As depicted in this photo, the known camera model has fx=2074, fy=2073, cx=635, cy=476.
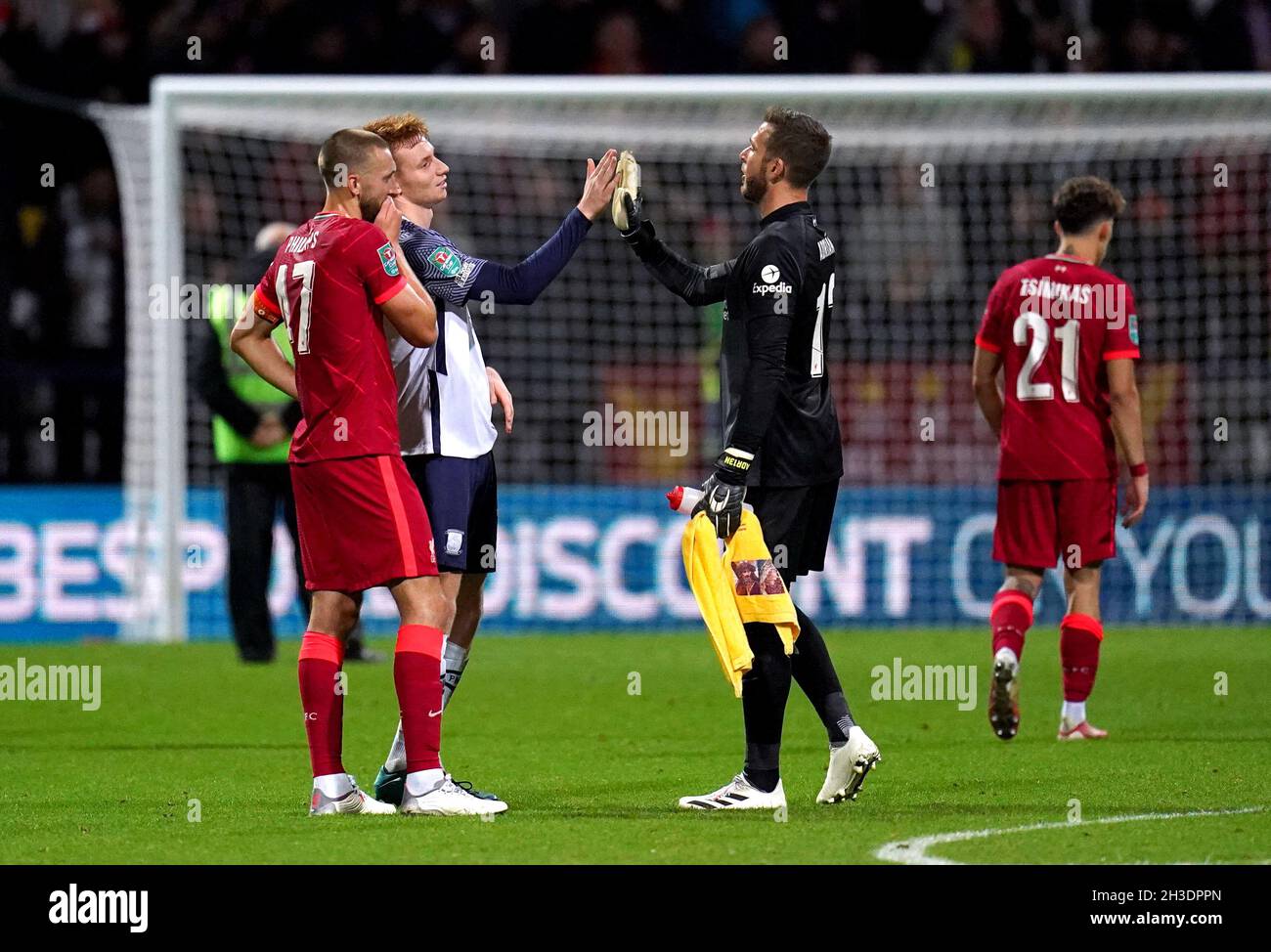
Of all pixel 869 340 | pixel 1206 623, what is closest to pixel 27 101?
pixel 869 340

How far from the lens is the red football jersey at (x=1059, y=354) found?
7.87 metres

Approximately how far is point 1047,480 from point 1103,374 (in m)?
0.48

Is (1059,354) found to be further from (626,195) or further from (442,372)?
(442,372)

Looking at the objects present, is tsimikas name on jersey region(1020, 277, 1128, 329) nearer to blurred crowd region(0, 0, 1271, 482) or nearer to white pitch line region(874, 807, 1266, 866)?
white pitch line region(874, 807, 1266, 866)

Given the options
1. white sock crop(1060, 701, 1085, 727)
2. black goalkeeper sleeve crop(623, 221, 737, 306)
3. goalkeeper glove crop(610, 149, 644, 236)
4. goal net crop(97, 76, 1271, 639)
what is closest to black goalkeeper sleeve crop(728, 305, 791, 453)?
black goalkeeper sleeve crop(623, 221, 737, 306)

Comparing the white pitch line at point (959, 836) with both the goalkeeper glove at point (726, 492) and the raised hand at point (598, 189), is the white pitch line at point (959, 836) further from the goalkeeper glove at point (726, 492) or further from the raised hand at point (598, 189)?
the raised hand at point (598, 189)

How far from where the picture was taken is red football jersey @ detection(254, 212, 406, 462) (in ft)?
19.0

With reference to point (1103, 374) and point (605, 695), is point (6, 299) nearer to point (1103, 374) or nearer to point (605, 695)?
point (605, 695)

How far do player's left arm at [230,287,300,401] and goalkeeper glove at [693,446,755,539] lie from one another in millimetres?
1234

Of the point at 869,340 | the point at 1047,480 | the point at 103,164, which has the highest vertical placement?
the point at 103,164

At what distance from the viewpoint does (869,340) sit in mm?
14680

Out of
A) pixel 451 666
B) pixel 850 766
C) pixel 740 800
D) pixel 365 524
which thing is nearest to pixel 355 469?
pixel 365 524

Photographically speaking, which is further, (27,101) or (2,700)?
(27,101)

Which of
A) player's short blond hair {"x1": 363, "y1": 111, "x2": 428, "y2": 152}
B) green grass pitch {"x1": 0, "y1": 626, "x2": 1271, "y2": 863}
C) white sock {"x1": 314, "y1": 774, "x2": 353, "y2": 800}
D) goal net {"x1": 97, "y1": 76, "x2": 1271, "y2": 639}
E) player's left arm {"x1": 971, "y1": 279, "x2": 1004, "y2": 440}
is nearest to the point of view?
green grass pitch {"x1": 0, "y1": 626, "x2": 1271, "y2": 863}
